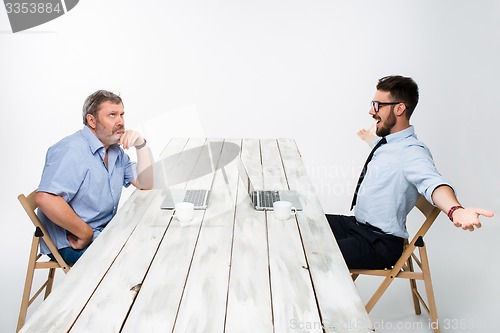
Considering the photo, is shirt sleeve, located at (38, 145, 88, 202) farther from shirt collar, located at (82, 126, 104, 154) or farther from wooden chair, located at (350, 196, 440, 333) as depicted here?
wooden chair, located at (350, 196, 440, 333)

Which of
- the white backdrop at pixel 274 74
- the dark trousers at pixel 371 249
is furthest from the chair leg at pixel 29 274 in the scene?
the white backdrop at pixel 274 74

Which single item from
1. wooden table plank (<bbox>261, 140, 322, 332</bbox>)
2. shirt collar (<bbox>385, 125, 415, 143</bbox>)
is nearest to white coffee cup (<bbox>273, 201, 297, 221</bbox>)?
wooden table plank (<bbox>261, 140, 322, 332</bbox>)

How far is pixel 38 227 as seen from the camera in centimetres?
225

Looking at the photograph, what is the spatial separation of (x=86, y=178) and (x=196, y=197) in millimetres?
532

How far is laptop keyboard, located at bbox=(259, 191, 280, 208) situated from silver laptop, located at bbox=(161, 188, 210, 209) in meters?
0.23

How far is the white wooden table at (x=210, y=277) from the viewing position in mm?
1317

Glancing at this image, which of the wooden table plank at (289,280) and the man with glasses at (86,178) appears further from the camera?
the man with glasses at (86,178)

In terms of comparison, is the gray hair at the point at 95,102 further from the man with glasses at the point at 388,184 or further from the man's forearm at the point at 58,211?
the man with glasses at the point at 388,184

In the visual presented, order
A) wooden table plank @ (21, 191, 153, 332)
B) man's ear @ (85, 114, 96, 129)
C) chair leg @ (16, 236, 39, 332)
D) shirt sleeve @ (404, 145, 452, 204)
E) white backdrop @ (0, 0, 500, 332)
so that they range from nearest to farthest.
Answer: wooden table plank @ (21, 191, 153, 332)
shirt sleeve @ (404, 145, 452, 204)
chair leg @ (16, 236, 39, 332)
man's ear @ (85, 114, 96, 129)
white backdrop @ (0, 0, 500, 332)

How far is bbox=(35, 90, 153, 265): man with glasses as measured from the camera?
2.28m

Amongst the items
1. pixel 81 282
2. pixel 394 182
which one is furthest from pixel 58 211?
pixel 394 182

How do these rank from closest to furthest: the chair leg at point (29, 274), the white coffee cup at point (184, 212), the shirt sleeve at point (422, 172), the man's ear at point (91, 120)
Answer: the white coffee cup at point (184, 212)
the shirt sleeve at point (422, 172)
the chair leg at point (29, 274)
the man's ear at point (91, 120)

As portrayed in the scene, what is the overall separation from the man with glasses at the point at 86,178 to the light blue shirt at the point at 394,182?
107 centimetres

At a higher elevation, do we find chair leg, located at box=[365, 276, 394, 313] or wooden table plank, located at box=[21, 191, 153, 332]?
wooden table plank, located at box=[21, 191, 153, 332]
